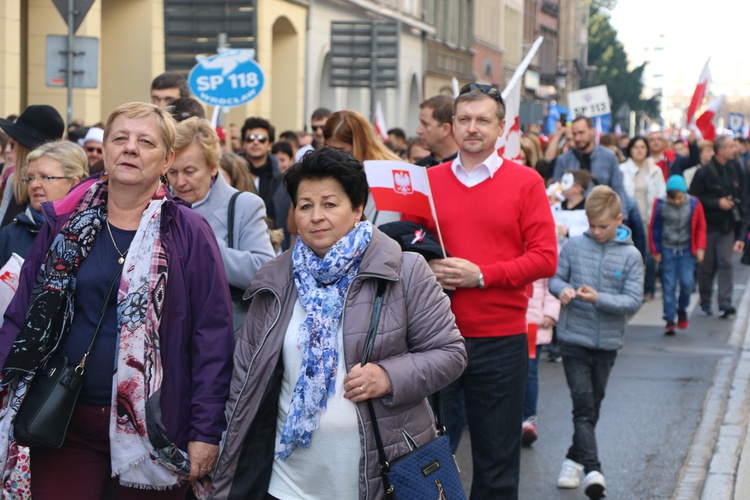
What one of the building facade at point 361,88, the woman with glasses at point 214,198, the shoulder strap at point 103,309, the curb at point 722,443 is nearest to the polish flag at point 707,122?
the building facade at point 361,88

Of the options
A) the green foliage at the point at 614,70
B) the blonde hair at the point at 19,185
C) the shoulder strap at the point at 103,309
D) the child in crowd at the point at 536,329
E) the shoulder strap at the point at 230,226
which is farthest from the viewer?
the green foliage at the point at 614,70

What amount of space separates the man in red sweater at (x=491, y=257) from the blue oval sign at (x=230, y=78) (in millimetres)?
7782

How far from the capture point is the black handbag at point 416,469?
3.97 metres

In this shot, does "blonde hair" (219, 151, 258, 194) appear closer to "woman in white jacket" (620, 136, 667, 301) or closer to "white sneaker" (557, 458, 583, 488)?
"white sneaker" (557, 458, 583, 488)

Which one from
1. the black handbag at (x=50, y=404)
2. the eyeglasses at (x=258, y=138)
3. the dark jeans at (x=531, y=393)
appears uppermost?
the eyeglasses at (x=258, y=138)

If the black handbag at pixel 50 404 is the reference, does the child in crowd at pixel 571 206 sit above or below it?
above

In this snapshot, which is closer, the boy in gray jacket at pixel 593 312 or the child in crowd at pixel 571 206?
the boy in gray jacket at pixel 593 312

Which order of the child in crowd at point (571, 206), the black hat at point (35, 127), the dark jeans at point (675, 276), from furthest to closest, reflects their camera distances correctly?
the dark jeans at point (675, 276)
the child in crowd at point (571, 206)
the black hat at point (35, 127)

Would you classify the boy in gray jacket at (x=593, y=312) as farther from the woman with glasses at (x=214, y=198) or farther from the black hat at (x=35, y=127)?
the black hat at (x=35, y=127)

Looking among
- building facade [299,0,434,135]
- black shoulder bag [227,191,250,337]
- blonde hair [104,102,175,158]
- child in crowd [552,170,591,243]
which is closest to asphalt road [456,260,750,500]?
child in crowd [552,170,591,243]

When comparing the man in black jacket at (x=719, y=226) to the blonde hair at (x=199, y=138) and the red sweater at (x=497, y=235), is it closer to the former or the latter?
the red sweater at (x=497, y=235)

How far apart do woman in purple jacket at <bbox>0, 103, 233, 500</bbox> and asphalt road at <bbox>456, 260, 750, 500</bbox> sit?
341 cm

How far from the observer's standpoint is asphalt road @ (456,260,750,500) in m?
7.53

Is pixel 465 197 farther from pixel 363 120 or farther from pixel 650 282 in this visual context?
pixel 650 282
